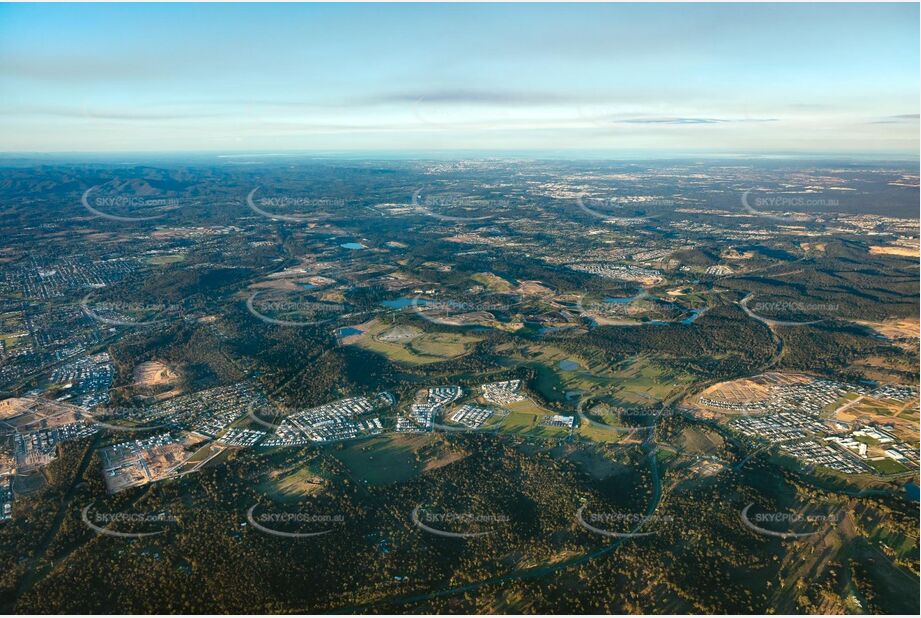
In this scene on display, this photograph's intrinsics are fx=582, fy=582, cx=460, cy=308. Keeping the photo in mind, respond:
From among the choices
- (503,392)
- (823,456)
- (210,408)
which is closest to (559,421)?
(503,392)

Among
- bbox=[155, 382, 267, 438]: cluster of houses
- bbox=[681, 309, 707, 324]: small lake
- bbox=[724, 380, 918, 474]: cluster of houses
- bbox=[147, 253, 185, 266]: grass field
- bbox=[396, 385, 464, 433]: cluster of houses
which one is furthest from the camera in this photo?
bbox=[147, 253, 185, 266]: grass field

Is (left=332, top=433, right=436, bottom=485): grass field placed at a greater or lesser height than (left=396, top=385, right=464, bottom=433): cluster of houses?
lesser

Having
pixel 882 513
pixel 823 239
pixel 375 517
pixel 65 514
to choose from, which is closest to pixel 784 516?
pixel 882 513

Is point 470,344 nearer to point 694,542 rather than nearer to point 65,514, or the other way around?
point 694,542

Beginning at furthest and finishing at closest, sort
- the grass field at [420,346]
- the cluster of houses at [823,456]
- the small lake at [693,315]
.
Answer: the small lake at [693,315], the grass field at [420,346], the cluster of houses at [823,456]

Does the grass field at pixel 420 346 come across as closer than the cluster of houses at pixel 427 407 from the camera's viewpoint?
No

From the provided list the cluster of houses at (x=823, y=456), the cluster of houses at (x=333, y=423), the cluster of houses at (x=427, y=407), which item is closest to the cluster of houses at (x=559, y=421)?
the cluster of houses at (x=427, y=407)

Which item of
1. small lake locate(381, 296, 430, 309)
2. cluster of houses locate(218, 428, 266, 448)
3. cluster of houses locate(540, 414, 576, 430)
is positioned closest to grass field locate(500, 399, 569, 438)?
cluster of houses locate(540, 414, 576, 430)

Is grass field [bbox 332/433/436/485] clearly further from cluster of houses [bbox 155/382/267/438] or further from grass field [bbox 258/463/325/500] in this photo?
cluster of houses [bbox 155/382/267/438]

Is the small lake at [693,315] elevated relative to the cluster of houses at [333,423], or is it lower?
elevated

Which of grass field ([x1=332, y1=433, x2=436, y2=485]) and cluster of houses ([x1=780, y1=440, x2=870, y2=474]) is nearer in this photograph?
grass field ([x1=332, y1=433, x2=436, y2=485])

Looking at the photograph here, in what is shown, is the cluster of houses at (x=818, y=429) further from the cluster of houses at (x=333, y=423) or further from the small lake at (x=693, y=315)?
the cluster of houses at (x=333, y=423)

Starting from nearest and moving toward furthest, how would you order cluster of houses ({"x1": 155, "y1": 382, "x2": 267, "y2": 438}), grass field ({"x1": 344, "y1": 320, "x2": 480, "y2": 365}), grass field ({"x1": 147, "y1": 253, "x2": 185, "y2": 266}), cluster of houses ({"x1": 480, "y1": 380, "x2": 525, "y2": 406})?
cluster of houses ({"x1": 155, "y1": 382, "x2": 267, "y2": 438}), cluster of houses ({"x1": 480, "y1": 380, "x2": 525, "y2": 406}), grass field ({"x1": 344, "y1": 320, "x2": 480, "y2": 365}), grass field ({"x1": 147, "y1": 253, "x2": 185, "y2": 266})
